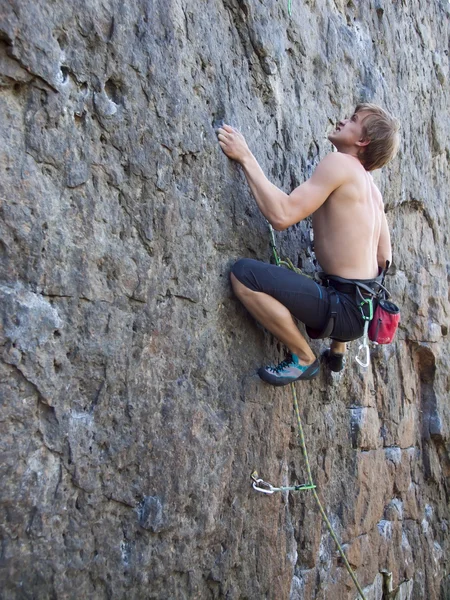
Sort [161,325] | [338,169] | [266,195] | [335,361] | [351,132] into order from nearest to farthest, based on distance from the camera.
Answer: [161,325] < [266,195] < [338,169] < [351,132] < [335,361]

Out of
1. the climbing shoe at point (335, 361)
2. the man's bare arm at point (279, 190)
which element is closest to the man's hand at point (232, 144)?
the man's bare arm at point (279, 190)

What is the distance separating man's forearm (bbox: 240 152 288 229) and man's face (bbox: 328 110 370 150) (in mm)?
549

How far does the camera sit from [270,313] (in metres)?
2.75

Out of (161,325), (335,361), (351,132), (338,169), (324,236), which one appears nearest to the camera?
(161,325)

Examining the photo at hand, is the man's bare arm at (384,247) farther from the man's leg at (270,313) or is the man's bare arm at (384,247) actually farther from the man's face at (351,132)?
the man's leg at (270,313)

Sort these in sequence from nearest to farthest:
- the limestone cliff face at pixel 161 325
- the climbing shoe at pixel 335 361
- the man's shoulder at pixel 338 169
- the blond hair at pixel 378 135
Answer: the limestone cliff face at pixel 161 325
the man's shoulder at pixel 338 169
the blond hair at pixel 378 135
the climbing shoe at pixel 335 361

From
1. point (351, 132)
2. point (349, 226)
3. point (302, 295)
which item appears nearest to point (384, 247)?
point (349, 226)

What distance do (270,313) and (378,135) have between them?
3.35 ft

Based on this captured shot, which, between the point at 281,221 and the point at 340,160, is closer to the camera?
the point at 281,221

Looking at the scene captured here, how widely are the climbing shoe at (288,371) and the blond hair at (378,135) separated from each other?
1.03 meters

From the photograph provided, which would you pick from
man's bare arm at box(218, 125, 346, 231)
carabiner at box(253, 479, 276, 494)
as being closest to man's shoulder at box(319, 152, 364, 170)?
man's bare arm at box(218, 125, 346, 231)

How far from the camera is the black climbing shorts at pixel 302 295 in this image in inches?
107

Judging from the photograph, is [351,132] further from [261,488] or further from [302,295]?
[261,488]

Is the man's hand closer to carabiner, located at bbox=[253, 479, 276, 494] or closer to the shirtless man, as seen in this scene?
the shirtless man
